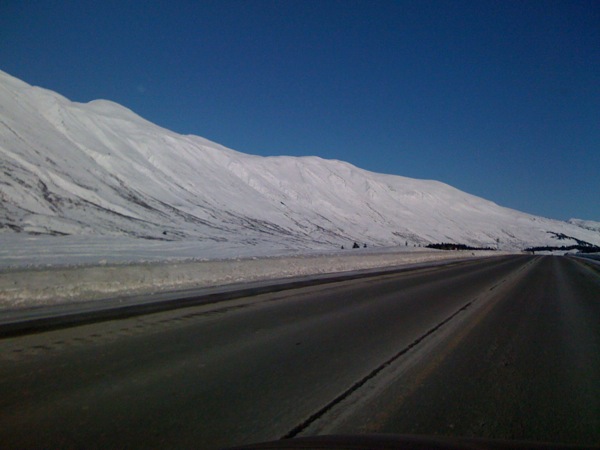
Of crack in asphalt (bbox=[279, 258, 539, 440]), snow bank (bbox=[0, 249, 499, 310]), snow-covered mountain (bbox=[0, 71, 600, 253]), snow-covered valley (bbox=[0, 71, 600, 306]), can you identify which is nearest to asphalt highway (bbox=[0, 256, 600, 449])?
crack in asphalt (bbox=[279, 258, 539, 440])

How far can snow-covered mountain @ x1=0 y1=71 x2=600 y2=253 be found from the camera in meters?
63.3

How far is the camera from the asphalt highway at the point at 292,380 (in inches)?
182

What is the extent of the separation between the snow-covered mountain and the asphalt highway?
44619mm

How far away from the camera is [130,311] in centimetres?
1207

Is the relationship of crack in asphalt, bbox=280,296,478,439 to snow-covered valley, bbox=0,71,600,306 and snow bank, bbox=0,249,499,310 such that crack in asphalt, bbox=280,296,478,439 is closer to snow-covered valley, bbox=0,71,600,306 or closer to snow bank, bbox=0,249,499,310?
snow bank, bbox=0,249,499,310

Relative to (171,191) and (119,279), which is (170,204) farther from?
(119,279)

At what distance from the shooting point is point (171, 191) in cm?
9494

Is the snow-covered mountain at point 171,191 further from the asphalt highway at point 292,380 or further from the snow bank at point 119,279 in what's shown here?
the asphalt highway at point 292,380

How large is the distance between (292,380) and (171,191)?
9231 centimetres

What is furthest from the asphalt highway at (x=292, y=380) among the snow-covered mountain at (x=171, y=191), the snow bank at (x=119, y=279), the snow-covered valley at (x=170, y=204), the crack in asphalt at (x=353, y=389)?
the snow-covered mountain at (x=171, y=191)

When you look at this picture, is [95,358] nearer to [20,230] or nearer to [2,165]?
[20,230]

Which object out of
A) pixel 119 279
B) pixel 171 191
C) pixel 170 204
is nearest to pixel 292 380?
pixel 119 279

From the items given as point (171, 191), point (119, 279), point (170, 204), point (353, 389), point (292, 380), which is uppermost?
point (171, 191)

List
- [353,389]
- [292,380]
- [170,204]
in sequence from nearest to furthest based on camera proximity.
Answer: [353,389] → [292,380] → [170,204]
